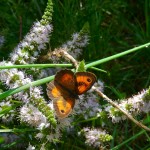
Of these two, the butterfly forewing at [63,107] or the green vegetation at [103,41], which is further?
the green vegetation at [103,41]

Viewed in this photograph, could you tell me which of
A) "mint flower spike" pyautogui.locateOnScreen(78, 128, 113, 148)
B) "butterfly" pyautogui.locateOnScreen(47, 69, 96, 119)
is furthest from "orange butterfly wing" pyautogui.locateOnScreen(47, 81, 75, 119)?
"mint flower spike" pyautogui.locateOnScreen(78, 128, 113, 148)

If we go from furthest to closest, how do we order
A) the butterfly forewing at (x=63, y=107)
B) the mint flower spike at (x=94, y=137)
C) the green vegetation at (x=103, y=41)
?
the green vegetation at (x=103, y=41) < the mint flower spike at (x=94, y=137) < the butterfly forewing at (x=63, y=107)

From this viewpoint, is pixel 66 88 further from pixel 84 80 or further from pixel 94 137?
pixel 94 137

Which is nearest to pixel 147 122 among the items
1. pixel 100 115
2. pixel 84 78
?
pixel 100 115

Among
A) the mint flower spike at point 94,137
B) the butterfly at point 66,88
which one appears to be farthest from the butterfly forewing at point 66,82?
the mint flower spike at point 94,137

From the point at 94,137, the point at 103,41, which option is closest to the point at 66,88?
the point at 94,137

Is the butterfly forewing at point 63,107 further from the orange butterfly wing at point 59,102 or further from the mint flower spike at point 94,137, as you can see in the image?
the mint flower spike at point 94,137

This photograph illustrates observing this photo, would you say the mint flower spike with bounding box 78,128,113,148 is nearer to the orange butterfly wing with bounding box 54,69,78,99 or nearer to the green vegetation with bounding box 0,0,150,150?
the green vegetation with bounding box 0,0,150,150

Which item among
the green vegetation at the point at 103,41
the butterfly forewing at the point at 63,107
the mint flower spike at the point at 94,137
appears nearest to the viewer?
the butterfly forewing at the point at 63,107
